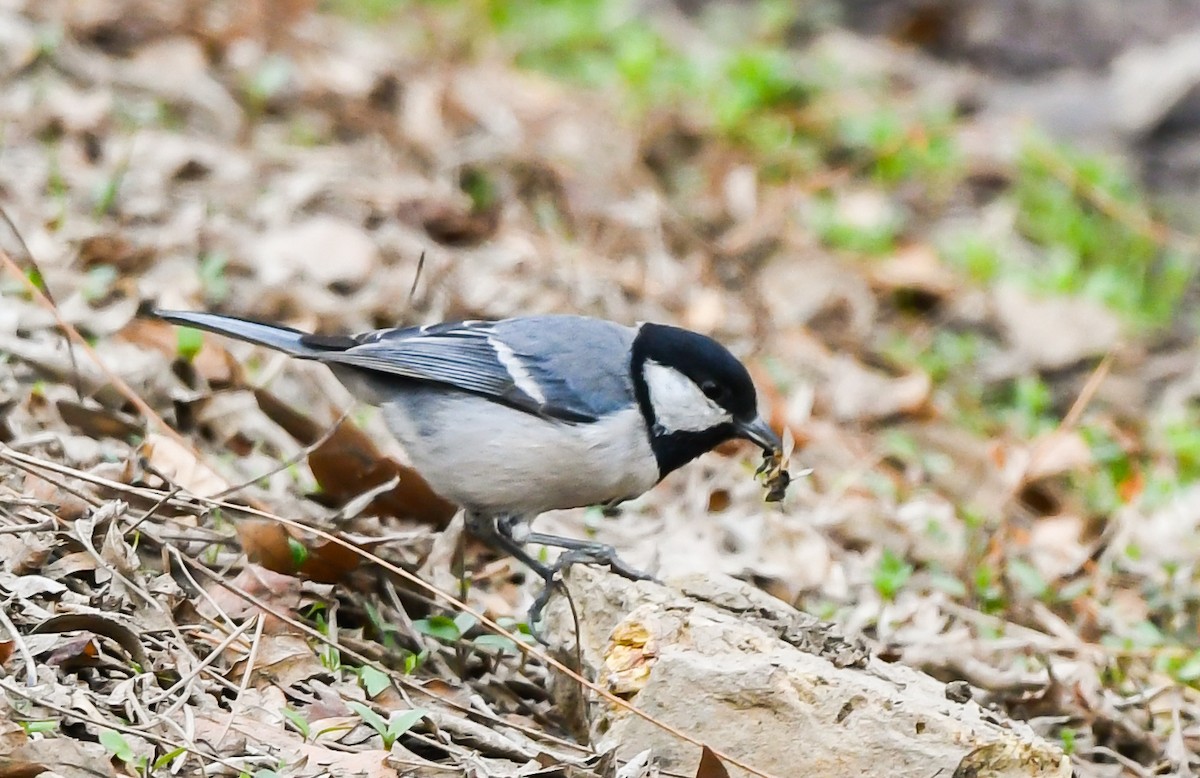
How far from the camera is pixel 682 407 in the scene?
3.83 metres

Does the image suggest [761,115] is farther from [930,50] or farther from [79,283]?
[79,283]

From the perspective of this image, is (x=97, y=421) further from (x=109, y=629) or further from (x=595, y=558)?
(x=595, y=558)

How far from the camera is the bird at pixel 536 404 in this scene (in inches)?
145

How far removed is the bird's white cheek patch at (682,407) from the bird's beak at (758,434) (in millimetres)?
43

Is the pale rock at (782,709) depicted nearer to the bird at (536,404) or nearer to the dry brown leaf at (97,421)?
the bird at (536,404)

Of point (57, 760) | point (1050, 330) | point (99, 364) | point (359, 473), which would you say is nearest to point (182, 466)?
point (99, 364)

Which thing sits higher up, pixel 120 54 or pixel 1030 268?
pixel 120 54

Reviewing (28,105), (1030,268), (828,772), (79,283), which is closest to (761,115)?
(1030,268)

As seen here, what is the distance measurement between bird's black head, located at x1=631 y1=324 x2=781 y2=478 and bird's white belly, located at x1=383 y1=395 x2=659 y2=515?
59 millimetres

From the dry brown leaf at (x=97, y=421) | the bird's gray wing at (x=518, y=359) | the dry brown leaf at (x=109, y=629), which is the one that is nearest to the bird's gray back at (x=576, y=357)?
the bird's gray wing at (x=518, y=359)

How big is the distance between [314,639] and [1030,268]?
4.90 metres

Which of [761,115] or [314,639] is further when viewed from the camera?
[761,115]

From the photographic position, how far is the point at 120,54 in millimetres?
6898

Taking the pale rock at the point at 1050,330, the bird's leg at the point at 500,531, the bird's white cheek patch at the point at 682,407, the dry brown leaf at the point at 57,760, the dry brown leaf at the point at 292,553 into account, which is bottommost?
the pale rock at the point at 1050,330
